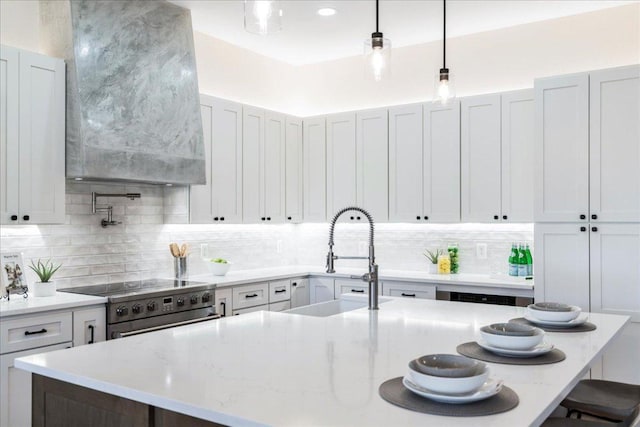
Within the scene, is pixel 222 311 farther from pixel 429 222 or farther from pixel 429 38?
pixel 429 38

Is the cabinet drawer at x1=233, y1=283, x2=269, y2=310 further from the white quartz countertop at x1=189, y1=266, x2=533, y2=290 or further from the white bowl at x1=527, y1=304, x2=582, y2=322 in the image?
the white bowl at x1=527, y1=304, x2=582, y2=322

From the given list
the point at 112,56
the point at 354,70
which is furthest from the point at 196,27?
the point at 354,70

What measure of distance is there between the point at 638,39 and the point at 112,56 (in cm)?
385

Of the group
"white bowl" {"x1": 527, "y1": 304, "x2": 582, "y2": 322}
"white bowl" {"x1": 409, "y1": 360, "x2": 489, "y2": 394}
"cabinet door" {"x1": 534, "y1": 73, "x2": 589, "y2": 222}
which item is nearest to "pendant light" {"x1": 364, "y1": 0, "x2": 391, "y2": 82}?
"white bowl" {"x1": 527, "y1": 304, "x2": 582, "y2": 322}

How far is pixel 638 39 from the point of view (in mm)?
4469

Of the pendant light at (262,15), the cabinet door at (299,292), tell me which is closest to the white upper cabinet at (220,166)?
the cabinet door at (299,292)

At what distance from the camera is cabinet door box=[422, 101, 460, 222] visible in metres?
4.95

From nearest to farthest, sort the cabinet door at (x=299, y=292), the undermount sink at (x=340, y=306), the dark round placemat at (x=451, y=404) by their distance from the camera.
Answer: the dark round placemat at (x=451, y=404) → the undermount sink at (x=340, y=306) → the cabinet door at (x=299, y=292)

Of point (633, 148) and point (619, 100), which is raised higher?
point (619, 100)

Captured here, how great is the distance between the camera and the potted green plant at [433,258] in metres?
5.13

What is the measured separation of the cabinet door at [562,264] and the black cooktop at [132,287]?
249 centimetres

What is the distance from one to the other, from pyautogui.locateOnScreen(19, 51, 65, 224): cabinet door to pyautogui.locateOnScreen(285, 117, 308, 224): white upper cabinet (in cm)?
234

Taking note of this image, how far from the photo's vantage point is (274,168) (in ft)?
18.2

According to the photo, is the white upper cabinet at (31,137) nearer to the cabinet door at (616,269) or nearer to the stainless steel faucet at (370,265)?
the stainless steel faucet at (370,265)
